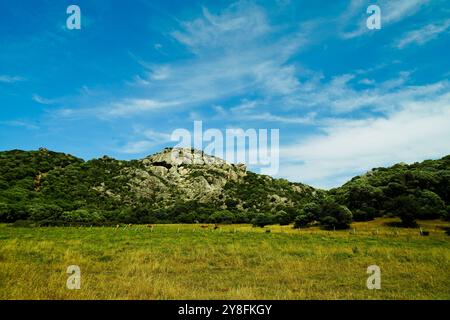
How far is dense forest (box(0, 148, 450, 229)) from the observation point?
212ft

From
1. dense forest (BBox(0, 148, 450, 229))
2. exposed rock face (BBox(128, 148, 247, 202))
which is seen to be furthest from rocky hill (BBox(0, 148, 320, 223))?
dense forest (BBox(0, 148, 450, 229))

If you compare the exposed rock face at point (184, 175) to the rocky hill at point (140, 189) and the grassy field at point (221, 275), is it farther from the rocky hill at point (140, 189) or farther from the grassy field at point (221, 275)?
the grassy field at point (221, 275)

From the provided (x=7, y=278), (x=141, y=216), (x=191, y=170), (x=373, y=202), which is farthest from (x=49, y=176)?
(x=7, y=278)

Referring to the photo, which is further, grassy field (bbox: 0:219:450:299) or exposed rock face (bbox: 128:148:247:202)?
exposed rock face (bbox: 128:148:247:202)

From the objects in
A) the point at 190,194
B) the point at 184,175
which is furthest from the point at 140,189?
the point at 184,175

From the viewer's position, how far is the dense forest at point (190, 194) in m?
64.8

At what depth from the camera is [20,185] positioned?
Result: 90.7 m

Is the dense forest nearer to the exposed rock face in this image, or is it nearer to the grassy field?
the exposed rock face

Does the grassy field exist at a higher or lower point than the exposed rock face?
lower

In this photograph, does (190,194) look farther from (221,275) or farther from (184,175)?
(221,275)

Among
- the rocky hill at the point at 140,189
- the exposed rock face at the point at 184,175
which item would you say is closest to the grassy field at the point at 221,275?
the rocky hill at the point at 140,189

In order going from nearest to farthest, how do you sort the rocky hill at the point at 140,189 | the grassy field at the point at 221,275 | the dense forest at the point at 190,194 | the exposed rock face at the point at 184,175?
the grassy field at the point at 221,275
the dense forest at the point at 190,194
the rocky hill at the point at 140,189
the exposed rock face at the point at 184,175

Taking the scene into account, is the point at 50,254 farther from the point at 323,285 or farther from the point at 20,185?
the point at 20,185
